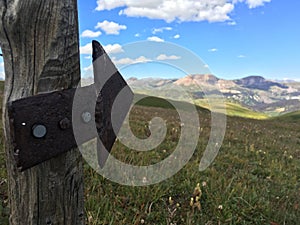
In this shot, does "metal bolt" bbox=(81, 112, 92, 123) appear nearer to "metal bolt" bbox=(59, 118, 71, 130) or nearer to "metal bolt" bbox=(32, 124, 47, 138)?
"metal bolt" bbox=(59, 118, 71, 130)

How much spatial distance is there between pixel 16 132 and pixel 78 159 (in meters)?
0.67

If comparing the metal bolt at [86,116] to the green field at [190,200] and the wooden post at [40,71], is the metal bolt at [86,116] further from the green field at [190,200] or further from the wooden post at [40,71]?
the green field at [190,200]

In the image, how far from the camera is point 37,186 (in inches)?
86.3

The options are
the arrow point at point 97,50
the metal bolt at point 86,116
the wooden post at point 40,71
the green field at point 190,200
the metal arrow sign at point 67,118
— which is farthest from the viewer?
the green field at point 190,200

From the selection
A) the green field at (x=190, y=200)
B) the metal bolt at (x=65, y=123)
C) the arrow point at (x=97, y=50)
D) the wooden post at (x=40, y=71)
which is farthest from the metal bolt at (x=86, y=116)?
the green field at (x=190, y=200)

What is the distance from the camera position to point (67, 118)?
2131mm

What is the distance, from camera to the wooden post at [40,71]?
2047mm

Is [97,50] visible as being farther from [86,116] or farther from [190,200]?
[190,200]

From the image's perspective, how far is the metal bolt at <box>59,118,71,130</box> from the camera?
2091 mm

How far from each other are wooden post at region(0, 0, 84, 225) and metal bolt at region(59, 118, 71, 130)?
24cm

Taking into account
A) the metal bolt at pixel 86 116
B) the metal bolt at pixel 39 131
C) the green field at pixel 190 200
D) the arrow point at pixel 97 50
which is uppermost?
the arrow point at pixel 97 50

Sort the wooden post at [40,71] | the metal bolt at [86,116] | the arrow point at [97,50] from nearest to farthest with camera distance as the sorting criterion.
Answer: the wooden post at [40,71], the metal bolt at [86,116], the arrow point at [97,50]

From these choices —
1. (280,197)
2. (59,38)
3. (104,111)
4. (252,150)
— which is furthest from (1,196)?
(252,150)

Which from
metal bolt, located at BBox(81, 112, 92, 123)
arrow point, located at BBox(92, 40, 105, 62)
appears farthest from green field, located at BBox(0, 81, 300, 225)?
arrow point, located at BBox(92, 40, 105, 62)
